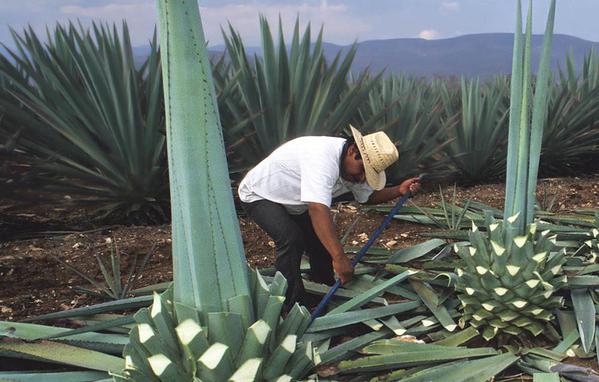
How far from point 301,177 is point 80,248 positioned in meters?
1.40

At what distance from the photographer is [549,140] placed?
555 centimetres

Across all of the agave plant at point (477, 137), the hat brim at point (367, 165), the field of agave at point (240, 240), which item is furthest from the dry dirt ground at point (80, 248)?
the hat brim at point (367, 165)

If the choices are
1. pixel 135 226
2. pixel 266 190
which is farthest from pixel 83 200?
pixel 266 190

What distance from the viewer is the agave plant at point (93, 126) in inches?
142

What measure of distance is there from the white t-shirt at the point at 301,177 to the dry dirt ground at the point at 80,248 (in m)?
0.47

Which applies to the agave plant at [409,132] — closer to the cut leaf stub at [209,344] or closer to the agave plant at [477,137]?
the agave plant at [477,137]

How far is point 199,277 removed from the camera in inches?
59.6

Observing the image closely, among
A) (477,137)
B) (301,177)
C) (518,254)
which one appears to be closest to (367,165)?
(301,177)

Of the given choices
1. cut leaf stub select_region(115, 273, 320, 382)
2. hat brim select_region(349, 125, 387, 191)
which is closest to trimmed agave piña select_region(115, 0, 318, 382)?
cut leaf stub select_region(115, 273, 320, 382)

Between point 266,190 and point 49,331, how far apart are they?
3.38 feet

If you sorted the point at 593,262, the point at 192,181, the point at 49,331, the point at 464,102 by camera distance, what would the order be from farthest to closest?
1. the point at 464,102
2. the point at 593,262
3. the point at 49,331
4. the point at 192,181

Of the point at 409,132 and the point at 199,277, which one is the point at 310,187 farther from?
the point at 409,132

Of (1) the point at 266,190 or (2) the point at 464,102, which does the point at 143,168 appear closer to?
(1) the point at 266,190

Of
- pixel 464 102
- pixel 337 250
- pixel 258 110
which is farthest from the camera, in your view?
pixel 464 102
